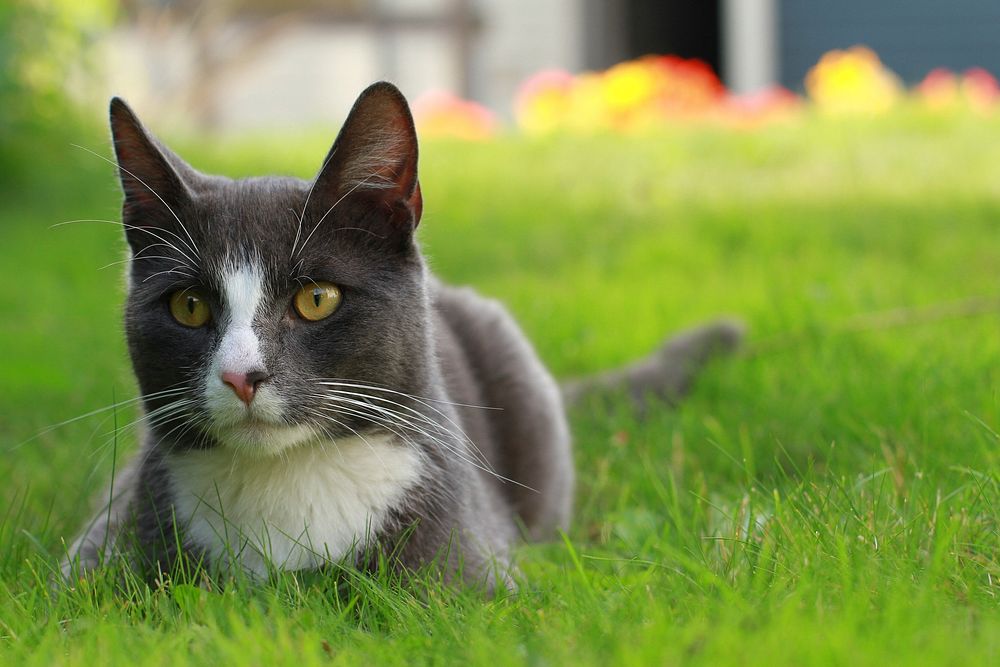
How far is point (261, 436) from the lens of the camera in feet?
6.48

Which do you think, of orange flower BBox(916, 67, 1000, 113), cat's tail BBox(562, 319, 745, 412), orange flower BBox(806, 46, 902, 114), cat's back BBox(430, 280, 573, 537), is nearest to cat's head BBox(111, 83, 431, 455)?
cat's back BBox(430, 280, 573, 537)

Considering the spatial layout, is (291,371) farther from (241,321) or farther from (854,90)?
(854,90)

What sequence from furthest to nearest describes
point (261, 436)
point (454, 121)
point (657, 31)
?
point (657, 31), point (454, 121), point (261, 436)

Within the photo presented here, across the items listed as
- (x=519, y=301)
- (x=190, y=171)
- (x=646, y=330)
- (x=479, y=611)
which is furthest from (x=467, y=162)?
(x=479, y=611)

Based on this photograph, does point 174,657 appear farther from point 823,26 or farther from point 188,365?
point 823,26

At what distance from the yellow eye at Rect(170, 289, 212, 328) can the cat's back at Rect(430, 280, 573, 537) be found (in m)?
0.85

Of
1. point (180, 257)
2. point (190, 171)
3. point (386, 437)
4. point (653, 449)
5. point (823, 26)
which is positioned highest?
point (823, 26)

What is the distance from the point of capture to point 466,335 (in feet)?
10.1

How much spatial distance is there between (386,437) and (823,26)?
10.4 metres

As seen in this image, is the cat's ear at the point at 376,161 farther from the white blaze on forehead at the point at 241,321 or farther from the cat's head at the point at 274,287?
the white blaze on forehead at the point at 241,321

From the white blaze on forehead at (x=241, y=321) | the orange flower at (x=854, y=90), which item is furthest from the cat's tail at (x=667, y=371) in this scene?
the orange flower at (x=854, y=90)

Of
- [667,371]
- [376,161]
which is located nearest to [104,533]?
[376,161]

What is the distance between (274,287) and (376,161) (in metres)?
0.33

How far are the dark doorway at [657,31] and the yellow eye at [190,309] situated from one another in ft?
40.9
